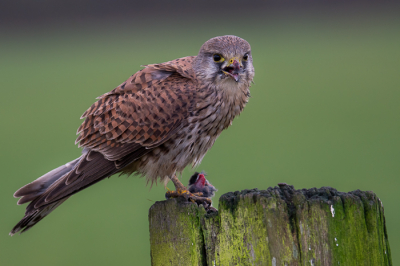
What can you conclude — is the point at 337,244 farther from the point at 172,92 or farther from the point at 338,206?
the point at 172,92

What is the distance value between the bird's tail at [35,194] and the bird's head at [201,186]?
Result: 95 cm

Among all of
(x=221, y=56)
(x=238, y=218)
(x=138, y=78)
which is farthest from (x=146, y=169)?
(x=238, y=218)

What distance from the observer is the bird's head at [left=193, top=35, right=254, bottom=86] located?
130 inches

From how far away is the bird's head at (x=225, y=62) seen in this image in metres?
3.29

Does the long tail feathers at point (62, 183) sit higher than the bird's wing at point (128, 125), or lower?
lower

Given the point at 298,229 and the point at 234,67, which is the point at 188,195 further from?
the point at 298,229

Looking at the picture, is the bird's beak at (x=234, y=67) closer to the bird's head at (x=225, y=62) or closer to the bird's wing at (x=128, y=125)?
the bird's head at (x=225, y=62)

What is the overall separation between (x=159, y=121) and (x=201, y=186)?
26.6 inches

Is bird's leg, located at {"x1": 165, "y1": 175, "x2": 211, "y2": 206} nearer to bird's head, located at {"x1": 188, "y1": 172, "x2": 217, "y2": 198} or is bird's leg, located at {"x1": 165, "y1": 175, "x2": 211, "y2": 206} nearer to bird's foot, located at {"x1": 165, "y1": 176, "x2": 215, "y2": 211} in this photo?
bird's foot, located at {"x1": 165, "y1": 176, "x2": 215, "y2": 211}

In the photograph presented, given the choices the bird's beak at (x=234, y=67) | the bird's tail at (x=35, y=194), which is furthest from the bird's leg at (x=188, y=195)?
the bird's beak at (x=234, y=67)

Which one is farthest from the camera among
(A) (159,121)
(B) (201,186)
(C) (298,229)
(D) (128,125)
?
(B) (201,186)

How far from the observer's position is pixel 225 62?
11.0ft

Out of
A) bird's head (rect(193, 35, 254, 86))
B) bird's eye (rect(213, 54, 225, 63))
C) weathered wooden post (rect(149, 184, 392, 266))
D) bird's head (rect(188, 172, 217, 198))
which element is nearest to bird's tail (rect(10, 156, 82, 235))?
bird's head (rect(188, 172, 217, 198))

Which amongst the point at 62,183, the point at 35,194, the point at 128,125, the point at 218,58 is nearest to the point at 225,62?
the point at 218,58
